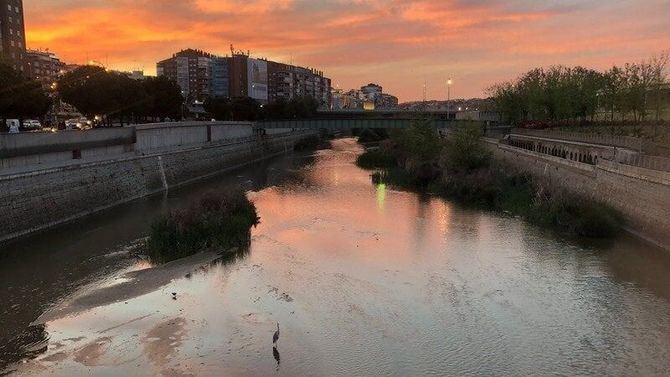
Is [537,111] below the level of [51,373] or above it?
above

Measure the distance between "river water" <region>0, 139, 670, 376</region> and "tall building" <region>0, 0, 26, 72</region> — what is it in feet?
205

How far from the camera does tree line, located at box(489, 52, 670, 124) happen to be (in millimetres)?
35656

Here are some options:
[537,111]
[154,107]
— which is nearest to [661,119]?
[537,111]

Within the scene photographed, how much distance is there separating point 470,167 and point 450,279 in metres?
21.3

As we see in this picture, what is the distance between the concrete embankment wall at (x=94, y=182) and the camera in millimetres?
20875

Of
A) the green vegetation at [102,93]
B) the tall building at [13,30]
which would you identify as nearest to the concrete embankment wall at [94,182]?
the green vegetation at [102,93]

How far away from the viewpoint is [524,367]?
11219 millimetres

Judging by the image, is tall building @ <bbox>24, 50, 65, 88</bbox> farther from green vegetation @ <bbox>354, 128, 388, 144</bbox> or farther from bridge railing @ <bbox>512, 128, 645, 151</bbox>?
bridge railing @ <bbox>512, 128, 645, 151</bbox>

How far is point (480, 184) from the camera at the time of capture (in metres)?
31.6

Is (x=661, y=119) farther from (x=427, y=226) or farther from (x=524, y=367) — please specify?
(x=524, y=367)

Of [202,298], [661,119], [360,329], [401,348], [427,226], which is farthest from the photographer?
[661,119]

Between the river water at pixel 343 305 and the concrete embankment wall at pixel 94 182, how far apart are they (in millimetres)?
1298

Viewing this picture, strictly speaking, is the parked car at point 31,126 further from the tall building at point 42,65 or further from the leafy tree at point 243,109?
the tall building at point 42,65

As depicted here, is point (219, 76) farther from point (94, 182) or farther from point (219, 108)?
point (94, 182)
